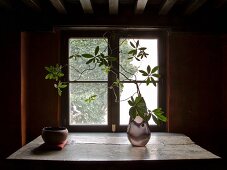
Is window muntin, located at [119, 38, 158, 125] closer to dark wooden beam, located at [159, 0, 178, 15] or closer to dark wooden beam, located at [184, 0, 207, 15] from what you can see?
dark wooden beam, located at [159, 0, 178, 15]

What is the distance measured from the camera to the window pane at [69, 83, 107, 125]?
157 inches

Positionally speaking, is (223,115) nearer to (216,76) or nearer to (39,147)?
(216,76)

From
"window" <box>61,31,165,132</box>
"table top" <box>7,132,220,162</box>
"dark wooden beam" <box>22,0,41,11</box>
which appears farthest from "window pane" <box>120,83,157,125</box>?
"dark wooden beam" <box>22,0,41,11</box>

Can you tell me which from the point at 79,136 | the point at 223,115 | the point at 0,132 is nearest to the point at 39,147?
the point at 79,136

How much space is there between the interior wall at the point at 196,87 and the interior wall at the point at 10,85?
1978 mm

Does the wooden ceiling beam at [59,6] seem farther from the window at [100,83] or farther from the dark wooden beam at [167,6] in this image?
the dark wooden beam at [167,6]

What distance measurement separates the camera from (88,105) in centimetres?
399

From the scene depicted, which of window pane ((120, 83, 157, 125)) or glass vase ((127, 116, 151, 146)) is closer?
glass vase ((127, 116, 151, 146))

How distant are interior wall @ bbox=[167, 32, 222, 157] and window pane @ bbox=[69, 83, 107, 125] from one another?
3.01ft

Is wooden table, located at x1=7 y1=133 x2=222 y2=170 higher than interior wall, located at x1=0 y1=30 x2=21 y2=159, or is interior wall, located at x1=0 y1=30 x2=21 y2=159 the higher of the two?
interior wall, located at x1=0 y1=30 x2=21 y2=159

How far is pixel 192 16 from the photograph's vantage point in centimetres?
350

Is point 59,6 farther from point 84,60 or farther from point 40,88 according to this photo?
point 40,88

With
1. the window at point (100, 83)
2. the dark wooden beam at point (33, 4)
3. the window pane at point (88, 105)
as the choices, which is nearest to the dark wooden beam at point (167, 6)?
the window at point (100, 83)
